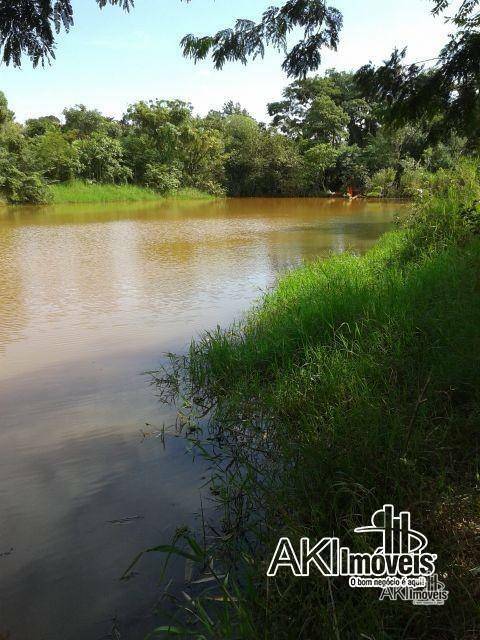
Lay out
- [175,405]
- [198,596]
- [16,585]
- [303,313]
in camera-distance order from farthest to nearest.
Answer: [303,313] → [175,405] → [16,585] → [198,596]

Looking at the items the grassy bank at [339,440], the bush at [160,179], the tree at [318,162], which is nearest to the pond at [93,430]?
the grassy bank at [339,440]

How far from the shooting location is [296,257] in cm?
1016

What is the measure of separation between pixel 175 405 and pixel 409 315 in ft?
6.07

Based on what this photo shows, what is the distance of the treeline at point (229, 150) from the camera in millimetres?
26375

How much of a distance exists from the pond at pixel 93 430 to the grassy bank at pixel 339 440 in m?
0.23

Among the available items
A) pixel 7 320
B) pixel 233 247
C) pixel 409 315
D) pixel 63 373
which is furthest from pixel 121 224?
pixel 409 315

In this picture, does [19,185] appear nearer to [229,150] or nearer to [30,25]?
[229,150]

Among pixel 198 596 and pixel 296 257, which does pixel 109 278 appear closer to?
pixel 296 257

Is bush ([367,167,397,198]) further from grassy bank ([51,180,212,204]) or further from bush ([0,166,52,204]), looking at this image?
bush ([0,166,52,204])

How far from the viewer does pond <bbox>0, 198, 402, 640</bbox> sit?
1.86 m

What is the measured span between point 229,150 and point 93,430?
35.6m

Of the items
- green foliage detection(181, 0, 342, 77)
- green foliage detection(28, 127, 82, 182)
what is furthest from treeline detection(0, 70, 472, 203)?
green foliage detection(181, 0, 342, 77)

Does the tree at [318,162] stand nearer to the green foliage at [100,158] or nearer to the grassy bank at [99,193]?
the grassy bank at [99,193]

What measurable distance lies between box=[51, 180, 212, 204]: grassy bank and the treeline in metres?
0.65
